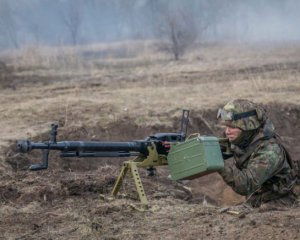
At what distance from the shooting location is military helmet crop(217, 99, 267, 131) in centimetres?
542

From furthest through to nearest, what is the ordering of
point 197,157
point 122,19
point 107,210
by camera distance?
1. point 122,19
2. point 107,210
3. point 197,157

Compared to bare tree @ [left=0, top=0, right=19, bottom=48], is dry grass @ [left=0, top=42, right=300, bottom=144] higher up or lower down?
lower down

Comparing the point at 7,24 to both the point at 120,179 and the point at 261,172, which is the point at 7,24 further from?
the point at 261,172

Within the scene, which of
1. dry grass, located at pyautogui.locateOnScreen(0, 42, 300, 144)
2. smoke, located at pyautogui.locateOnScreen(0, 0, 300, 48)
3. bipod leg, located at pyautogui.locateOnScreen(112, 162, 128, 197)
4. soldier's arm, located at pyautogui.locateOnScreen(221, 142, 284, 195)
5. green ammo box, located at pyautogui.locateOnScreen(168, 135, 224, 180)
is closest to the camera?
green ammo box, located at pyautogui.locateOnScreen(168, 135, 224, 180)

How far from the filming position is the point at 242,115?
5430mm

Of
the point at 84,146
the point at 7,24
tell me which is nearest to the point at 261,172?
the point at 84,146

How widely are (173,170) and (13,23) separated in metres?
63.2

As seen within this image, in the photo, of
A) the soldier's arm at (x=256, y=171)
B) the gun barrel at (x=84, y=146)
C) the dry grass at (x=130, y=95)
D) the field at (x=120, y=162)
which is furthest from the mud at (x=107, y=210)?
the dry grass at (x=130, y=95)

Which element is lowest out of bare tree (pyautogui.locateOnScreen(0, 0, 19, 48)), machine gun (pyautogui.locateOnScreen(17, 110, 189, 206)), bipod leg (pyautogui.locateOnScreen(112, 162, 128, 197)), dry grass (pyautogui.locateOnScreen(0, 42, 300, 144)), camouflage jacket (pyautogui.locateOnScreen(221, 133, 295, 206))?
camouflage jacket (pyautogui.locateOnScreen(221, 133, 295, 206))

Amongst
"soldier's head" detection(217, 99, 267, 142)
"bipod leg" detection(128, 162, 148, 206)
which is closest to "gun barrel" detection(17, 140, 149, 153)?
"bipod leg" detection(128, 162, 148, 206)

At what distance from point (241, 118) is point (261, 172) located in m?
0.54

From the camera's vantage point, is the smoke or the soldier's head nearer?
the soldier's head

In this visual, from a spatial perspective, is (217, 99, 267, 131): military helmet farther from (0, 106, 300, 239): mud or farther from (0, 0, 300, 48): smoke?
(0, 0, 300, 48): smoke

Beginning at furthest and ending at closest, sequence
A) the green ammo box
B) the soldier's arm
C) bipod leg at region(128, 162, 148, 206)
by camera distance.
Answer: bipod leg at region(128, 162, 148, 206) < the soldier's arm < the green ammo box
